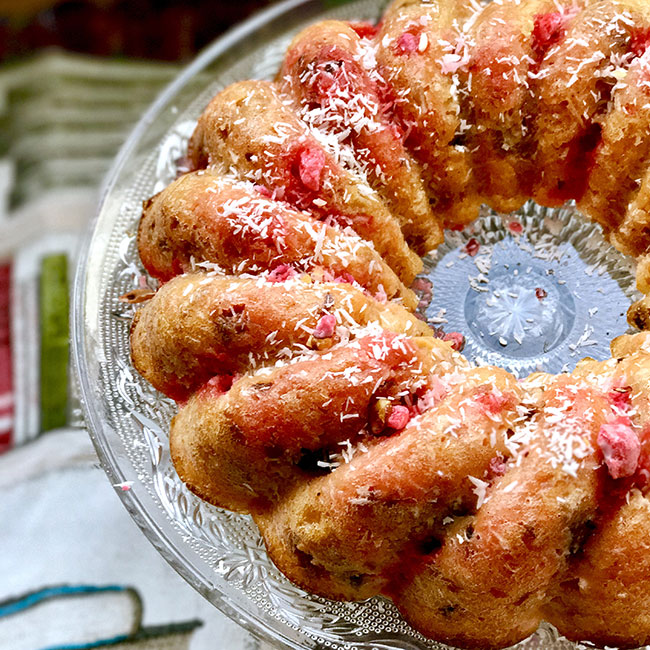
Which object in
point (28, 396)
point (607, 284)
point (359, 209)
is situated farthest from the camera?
point (28, 396)

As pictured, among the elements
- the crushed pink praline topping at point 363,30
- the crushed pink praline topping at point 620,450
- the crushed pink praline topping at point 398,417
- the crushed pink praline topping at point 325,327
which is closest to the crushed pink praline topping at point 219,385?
the crushed pink praline topping at point 325,327

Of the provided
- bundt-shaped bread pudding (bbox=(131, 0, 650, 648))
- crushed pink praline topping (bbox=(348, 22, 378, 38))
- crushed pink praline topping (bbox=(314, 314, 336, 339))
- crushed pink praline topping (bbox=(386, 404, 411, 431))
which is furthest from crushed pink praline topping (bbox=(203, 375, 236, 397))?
crushed pink praline topping (bbox=(348, 22, 378, 38))

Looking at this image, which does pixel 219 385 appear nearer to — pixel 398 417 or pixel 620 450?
pixel 398 417

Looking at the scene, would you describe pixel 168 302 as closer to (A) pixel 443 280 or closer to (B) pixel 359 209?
(B) pixel 359 209

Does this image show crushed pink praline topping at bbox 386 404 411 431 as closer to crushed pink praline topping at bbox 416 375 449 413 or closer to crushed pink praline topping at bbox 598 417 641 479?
crushed pink praline topping at bbox 416 375 449 413

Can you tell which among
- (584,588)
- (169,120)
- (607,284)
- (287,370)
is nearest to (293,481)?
(287,370)

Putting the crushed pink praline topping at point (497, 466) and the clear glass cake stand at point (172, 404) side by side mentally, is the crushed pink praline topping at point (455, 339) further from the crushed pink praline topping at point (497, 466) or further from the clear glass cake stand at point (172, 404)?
the crushed pink praline topping at point (497, 466)

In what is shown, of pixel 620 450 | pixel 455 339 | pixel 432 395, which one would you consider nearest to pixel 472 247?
pixel 455 339
